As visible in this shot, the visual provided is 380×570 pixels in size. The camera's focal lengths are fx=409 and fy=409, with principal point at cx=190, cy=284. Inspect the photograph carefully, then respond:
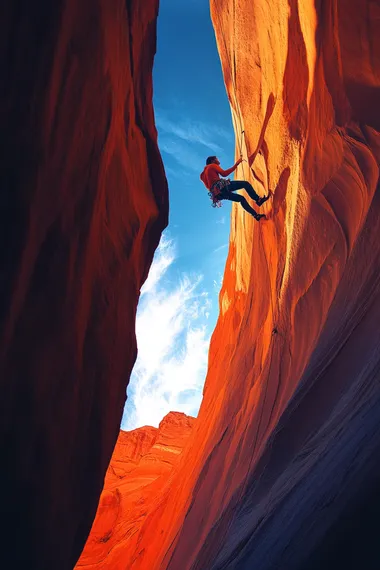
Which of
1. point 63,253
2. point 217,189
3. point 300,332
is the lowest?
point 63,253

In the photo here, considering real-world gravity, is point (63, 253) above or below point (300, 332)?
below

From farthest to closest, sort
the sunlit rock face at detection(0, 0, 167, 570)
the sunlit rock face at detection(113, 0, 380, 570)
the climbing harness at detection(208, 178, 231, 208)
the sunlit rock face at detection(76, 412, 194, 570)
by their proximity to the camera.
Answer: the sunlit rock face at detection(76, 412, 194, 570), the climbing harness at detection(208, 178, 231, 208), the sunlit rock face at detection(0, 0, 167, 570), the sunlit rock face at detection(113, 0, 380, 570)

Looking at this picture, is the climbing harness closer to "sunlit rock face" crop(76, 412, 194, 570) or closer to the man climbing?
the man climbing

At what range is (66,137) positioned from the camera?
5.20 meters

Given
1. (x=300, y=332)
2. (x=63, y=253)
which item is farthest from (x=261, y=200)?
(x=63, y=253)

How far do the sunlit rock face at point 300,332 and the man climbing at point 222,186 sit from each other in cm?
64

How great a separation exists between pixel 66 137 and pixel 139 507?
16246 millimetres

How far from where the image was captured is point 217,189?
32.2 feet

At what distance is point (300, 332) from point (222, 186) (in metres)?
4.21

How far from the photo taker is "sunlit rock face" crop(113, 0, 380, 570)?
137 inches

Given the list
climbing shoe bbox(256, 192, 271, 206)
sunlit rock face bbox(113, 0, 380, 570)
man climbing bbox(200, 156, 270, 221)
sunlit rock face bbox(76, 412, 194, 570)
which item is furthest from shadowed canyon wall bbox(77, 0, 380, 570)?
sunlit rock face bbox(76, 412, 194, 570)

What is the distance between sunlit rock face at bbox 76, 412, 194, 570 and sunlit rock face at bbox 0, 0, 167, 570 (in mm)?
8169

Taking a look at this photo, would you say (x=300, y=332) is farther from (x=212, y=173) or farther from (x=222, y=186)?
(x=212, y=173)

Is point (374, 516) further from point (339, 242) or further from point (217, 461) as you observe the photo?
point (217, 461)
